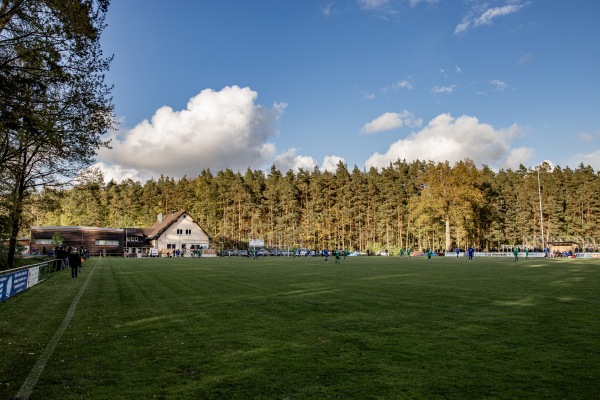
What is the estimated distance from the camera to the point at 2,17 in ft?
45.2

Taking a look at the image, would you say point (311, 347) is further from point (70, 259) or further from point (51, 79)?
point (70, 259)

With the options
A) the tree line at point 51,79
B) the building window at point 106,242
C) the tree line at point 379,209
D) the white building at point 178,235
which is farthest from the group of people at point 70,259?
the tree line at point 379,209

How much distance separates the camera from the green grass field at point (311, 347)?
6.03m

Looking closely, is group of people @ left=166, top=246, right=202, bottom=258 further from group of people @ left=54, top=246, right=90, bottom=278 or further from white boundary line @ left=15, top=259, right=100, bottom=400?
white boundary line @ left=15, top=259, right=100, bottom=400

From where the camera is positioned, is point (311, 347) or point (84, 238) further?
point (84, 238)

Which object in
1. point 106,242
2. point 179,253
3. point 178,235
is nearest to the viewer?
point 179,253

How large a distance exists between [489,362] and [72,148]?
17.4 meters

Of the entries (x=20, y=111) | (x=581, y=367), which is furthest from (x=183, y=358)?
(x=20, y=111)

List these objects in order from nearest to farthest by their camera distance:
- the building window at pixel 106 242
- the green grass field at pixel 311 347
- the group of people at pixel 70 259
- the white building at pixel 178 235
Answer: the green grass field at pixel 311 347 → the group of people at pixel 70 259 → the building window at pixel 106 242 → the white building at pixel 178 235

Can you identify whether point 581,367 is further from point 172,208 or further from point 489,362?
point 172,208

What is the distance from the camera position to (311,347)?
8.36m

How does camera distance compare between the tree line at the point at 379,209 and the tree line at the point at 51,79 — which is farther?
the tree line at the point at 379,209

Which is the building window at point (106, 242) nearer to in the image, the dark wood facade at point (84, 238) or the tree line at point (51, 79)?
the dark wood facade at point (84, 238)

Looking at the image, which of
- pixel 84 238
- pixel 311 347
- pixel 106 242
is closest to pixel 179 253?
pixel 106 242
